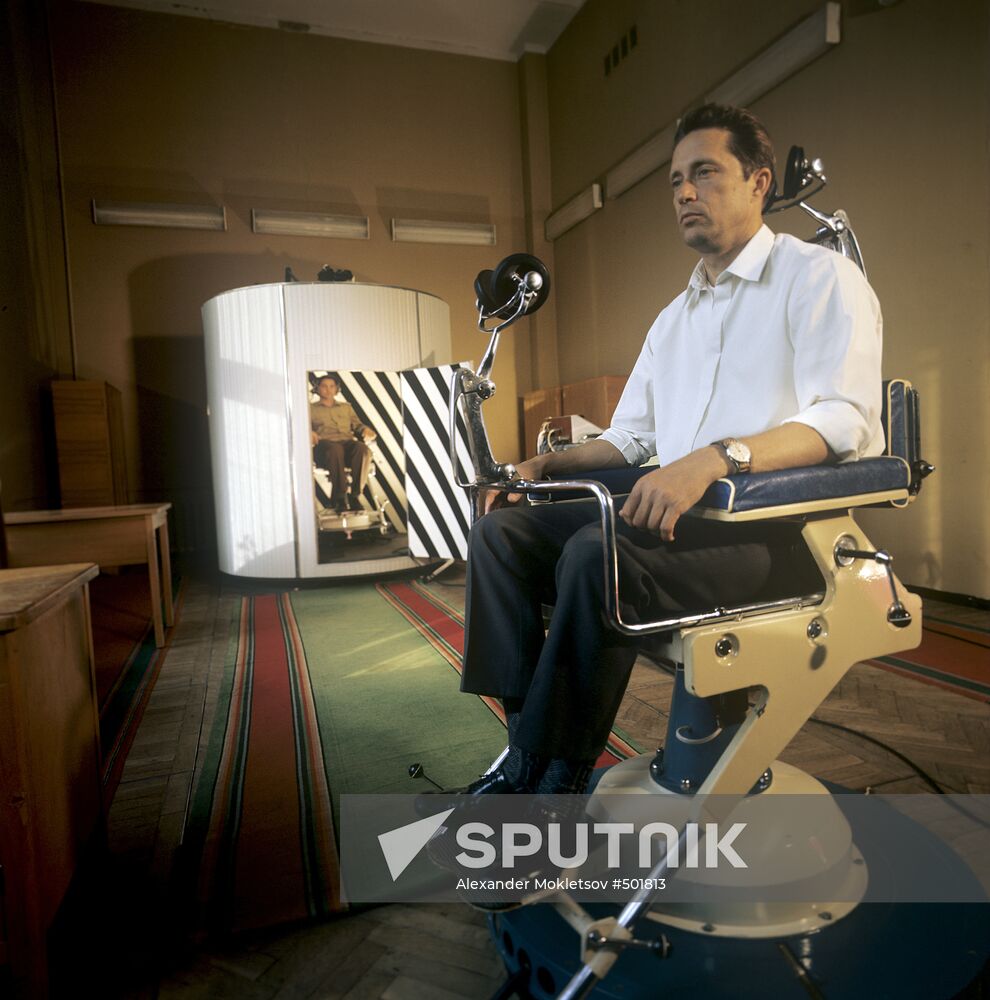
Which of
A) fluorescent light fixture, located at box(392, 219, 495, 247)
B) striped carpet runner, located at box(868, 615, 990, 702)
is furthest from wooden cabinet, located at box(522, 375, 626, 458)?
striped carpet runner, located at box(868, 615, 990, 702)

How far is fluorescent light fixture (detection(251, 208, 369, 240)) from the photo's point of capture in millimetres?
6477

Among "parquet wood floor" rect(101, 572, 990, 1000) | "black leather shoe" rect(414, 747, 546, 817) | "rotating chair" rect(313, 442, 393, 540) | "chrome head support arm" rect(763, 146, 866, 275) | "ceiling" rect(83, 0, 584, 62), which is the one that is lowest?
"parquet wood floor" rect(101, 572, 990, 1000)

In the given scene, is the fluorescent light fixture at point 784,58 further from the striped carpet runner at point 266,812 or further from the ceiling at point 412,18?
the striped carpet runner at point 266,812

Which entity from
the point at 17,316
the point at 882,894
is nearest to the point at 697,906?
the point at 882,894

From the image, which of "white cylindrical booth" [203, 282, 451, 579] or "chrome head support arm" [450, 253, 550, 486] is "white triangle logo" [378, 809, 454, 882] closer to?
"chrome head support arm" [450, 253, 550, 486]

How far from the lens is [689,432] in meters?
1.43

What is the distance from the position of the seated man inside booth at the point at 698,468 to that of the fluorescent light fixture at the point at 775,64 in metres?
2.30

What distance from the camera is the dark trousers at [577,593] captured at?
106cm

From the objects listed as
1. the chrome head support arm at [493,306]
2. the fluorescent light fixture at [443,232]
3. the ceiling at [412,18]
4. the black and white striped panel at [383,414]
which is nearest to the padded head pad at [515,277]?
the chrome head support arm at [493,306]

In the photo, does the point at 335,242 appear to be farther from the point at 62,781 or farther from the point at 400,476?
the point at 62,781

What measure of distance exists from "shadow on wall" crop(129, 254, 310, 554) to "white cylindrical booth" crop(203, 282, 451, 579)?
1.61 m

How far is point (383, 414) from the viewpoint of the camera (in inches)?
207

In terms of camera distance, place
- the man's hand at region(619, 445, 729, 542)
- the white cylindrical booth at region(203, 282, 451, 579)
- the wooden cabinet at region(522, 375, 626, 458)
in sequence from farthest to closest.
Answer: the wooden cabinet at region(522, 375, 626, 458) < the white cylindrical booth at region(203, 282, 451, 579) < the man's hand at region(619, 445, 729, 542)

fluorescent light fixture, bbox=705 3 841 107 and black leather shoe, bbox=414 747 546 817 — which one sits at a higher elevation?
fluorescent light fixture, bbox=705 3 841 107
